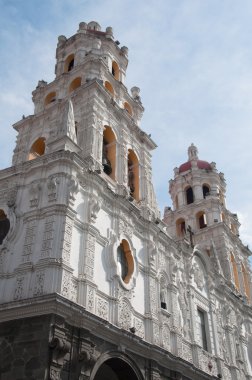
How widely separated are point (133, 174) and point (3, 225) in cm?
773

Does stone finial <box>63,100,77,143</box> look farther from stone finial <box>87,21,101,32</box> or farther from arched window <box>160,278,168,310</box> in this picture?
stone finial <box>87,21,101,32</box>

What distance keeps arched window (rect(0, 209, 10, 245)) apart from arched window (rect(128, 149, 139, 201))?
6387mm

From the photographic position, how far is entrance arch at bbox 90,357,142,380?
550 inches

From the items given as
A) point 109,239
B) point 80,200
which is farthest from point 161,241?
point 80,200

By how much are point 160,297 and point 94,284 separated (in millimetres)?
4523

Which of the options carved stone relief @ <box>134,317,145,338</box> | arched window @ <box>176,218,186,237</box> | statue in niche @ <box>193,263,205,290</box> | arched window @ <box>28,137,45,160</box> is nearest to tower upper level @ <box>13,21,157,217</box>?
arched window @ <box>28,137,45,160</box>

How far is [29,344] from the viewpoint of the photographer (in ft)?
37.6

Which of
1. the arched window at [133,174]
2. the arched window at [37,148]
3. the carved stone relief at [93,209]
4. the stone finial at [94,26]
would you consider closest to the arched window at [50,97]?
the arched window at [37,148]

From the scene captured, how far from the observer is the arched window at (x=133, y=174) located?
20.8 metres

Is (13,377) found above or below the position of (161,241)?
below

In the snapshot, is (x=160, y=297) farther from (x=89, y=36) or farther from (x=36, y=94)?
(x=89, y=36)

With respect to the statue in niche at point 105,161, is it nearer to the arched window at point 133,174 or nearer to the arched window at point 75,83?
the arched window at point 133,174

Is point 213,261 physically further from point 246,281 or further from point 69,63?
point 69,63

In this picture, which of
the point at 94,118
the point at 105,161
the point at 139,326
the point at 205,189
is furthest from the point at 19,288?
the point at 205,189
